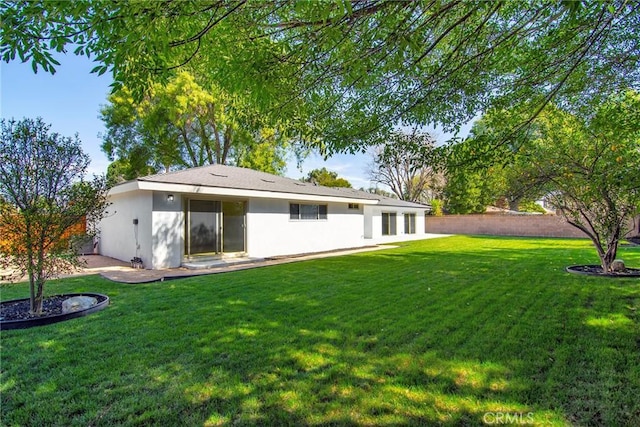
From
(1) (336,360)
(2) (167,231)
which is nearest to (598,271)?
(1) (336,360)

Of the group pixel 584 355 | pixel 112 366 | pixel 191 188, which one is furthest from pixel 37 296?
pixel 584 355

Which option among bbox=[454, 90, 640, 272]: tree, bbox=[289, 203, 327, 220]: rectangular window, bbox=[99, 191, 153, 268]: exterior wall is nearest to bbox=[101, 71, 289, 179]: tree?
bbox=[289, 203, 327, 220]: rectangular window

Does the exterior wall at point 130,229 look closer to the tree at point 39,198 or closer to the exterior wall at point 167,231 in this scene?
the exterior wall at point 167,231

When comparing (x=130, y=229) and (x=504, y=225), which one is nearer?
(x=130, y=229)

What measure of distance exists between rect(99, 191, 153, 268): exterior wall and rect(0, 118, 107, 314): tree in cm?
420

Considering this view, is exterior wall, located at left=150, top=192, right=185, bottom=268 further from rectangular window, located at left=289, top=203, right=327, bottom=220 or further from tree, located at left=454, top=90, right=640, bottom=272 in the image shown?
tree, located at left=454, top=90, right=640, bottom=272

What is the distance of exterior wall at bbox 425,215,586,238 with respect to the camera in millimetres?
22006

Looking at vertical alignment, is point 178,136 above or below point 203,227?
above

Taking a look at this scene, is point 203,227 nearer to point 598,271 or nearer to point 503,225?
point 598,271

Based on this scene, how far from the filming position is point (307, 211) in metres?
14.8

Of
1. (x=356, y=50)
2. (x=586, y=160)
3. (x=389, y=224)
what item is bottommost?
(x=389, y=224)

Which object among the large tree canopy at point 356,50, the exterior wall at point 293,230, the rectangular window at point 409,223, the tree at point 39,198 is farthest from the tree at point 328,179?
the tree at point 39,198

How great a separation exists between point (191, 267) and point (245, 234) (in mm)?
2690

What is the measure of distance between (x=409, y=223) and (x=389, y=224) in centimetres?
249
